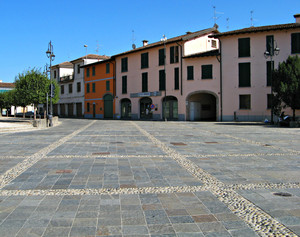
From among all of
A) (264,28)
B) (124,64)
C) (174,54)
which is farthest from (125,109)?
(264,28)

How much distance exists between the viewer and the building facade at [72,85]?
4700 cm

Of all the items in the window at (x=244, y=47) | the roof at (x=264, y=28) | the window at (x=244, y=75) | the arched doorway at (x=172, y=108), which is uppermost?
the roof at (x=264, y=28)

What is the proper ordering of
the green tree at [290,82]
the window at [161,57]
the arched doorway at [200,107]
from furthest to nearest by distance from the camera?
the window at [161,57] < the arched doorway at [200,107] < the green tree at [290,82]

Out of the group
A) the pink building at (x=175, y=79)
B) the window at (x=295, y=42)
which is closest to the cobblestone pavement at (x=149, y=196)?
the pink building at (x=175, y=79)

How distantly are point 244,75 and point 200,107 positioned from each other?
21.3 ft

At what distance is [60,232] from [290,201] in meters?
3.04

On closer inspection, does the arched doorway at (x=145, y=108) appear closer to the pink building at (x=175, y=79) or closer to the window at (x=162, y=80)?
the pink building at (x=175, y=79)

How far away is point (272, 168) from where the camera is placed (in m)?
6.16

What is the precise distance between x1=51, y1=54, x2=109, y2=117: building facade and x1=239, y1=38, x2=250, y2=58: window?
26912mm

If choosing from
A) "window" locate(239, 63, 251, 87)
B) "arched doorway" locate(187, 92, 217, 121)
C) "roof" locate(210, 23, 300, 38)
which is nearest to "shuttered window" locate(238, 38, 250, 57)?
"roof" locate(210, 23, 300, 38)

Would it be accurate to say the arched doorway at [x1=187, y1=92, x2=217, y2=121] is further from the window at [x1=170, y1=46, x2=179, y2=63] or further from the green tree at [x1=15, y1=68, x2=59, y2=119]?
the green tree at [x1=15, y1=68, x2=59, y2=119]

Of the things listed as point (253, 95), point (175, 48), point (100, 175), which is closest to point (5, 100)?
point (175, 48)

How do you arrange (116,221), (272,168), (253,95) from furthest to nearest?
1. (253,95)
2. (272,168)
3. (116,221)

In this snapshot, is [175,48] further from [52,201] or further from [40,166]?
[52,201]
